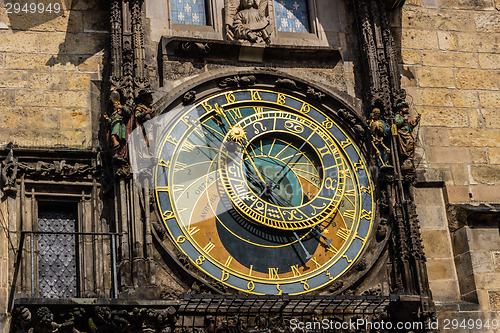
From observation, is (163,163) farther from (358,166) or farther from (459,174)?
(459,174)

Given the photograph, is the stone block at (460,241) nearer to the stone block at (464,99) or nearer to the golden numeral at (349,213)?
the golden numeral at (349,213)

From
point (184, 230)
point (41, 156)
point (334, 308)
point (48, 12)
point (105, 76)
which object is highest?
point (48, 12)

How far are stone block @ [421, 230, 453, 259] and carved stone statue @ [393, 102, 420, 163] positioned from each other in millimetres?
892

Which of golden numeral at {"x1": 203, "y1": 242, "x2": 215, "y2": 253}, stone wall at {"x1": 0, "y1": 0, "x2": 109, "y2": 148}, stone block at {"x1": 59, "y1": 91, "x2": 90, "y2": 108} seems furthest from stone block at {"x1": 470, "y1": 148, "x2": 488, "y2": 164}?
stone block at {"x1": 59, "y1": 91, "x2": 90, "y2": 108}

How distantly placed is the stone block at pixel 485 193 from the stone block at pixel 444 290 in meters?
1.17

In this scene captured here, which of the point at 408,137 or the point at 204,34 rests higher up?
the point at 204,34

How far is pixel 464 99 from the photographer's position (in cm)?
1459

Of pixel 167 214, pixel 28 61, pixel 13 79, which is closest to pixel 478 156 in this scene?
pixel 167 214

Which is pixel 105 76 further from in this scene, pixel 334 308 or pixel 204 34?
pixel 334 308

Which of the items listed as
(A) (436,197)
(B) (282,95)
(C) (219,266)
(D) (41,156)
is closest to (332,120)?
(B) (282,95)

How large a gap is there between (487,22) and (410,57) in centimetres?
126

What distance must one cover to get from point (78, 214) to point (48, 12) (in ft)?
8.14

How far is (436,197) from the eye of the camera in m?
13.9

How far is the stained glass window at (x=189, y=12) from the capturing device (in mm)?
14055
